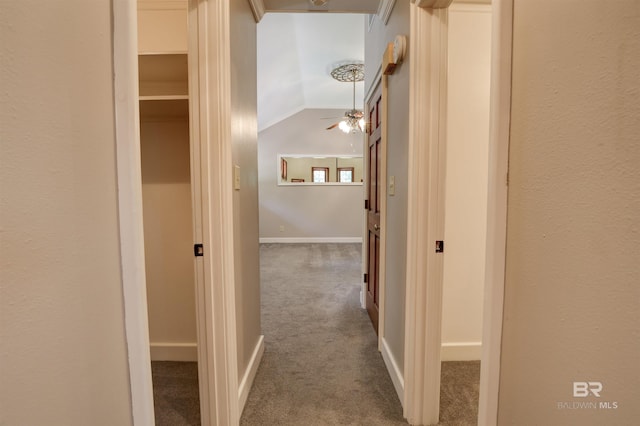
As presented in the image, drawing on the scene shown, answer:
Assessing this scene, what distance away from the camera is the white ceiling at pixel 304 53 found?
9.80 ft

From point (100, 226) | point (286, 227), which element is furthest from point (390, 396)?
point (286, 227)

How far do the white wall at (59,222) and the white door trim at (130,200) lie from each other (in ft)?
0.05

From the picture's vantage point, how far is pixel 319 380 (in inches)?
68.8

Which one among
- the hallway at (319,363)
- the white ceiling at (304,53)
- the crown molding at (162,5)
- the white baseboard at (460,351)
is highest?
the white ceiling at (304,53)

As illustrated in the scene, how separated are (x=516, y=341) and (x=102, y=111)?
1.06 metres

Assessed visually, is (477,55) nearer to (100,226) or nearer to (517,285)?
(517,285)

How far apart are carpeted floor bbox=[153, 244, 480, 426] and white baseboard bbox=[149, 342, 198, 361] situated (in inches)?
1.9

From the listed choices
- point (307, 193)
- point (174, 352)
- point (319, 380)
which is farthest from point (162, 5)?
point (307, 193)

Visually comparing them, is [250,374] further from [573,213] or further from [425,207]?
[573,213]

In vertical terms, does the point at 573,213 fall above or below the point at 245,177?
below

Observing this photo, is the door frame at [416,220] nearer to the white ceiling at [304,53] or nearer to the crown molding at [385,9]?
the crown molding at [385,9]

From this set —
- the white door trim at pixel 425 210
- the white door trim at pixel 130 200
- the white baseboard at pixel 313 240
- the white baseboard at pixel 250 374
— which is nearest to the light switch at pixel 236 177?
the white door trim at pixel 130 200

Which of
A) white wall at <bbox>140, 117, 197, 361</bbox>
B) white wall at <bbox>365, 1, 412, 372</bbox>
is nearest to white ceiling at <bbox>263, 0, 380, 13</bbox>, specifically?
white wall at <bbox>365, 1, 412, 372</bbox>

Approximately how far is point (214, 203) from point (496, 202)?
104cm
